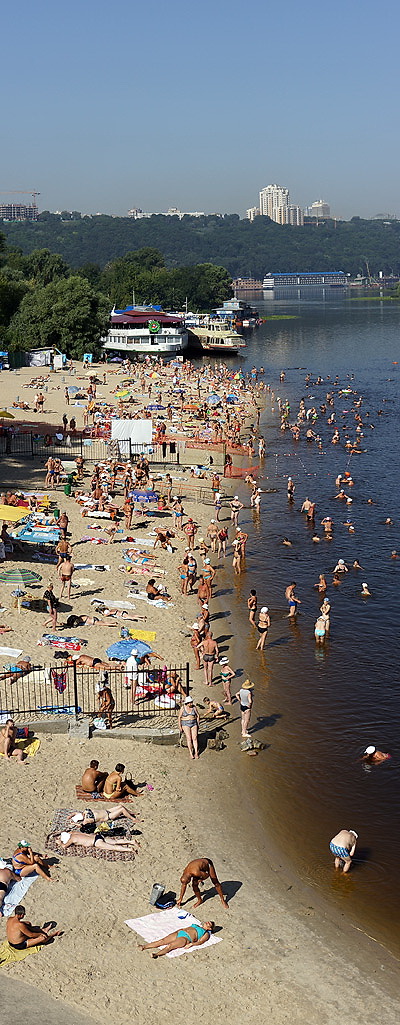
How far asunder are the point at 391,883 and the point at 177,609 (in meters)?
13.1

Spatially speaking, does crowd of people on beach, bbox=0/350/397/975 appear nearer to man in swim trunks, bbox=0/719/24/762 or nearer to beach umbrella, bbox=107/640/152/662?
man in swim trunks, bbox=0/719/24/762

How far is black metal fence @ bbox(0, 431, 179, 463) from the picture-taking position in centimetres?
4647

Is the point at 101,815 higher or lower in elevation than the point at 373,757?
higher

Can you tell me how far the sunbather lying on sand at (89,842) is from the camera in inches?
640

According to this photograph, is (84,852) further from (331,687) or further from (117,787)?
(331,687)

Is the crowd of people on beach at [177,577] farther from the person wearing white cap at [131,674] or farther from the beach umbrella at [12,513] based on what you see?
the beach umbrella at [12,513]

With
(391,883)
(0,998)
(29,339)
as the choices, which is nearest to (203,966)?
(0,998)

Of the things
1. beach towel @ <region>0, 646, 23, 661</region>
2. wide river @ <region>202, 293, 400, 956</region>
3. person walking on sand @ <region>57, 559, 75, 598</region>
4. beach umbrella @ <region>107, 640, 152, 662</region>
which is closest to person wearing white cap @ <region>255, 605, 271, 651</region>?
wide river @ <region>202, 293, 400, 956</region>

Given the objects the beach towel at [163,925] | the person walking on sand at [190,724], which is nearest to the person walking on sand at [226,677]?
the person walking on sand at [190,724]

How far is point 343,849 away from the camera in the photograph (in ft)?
54.9

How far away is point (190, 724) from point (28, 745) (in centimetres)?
314

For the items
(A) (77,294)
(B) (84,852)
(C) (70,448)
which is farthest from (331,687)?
(A) (77,294)

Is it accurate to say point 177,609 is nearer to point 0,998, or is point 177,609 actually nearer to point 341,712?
point 341,712

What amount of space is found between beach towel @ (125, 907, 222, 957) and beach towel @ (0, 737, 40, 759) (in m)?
5.15
